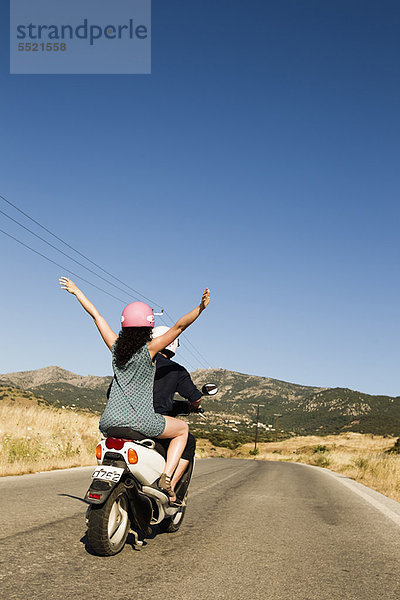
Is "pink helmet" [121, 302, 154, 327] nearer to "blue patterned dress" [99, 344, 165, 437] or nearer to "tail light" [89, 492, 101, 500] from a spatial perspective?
"blue patterned dress" [99, 344, 165, 437]

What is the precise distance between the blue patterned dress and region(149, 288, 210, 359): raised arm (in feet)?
0.24

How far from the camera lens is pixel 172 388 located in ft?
16.5

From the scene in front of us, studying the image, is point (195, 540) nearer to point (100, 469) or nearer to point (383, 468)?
point (100, 469)

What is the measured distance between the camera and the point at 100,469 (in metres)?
4.12

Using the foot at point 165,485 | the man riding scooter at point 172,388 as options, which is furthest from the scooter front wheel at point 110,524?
the man riding scooter at point 172,388

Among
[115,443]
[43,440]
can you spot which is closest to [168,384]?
[115,443]

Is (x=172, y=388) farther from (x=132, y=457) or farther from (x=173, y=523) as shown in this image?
(x=173, y=523)

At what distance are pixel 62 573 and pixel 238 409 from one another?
629 ft

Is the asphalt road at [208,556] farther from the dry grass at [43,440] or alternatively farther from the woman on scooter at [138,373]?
the dry grass at [43,440]

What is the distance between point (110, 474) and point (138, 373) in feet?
2.93

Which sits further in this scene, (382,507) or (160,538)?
(382,507)

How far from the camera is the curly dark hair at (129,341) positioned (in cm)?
447

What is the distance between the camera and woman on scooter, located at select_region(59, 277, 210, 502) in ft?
14.4

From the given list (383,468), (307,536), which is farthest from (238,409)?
(307,536)
